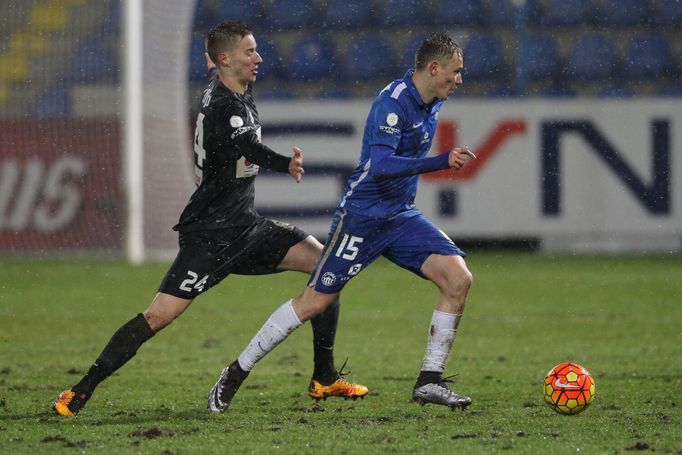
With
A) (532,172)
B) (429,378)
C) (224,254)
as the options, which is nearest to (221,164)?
(224,254)

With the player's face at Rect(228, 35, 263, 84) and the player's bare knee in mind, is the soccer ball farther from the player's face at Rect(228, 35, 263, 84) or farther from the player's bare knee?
the player's face at Rect(228, 35, 263, 84)

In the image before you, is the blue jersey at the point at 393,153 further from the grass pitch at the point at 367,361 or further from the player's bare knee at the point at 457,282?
the grass pitch at the point at 367,361

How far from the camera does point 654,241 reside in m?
14.6

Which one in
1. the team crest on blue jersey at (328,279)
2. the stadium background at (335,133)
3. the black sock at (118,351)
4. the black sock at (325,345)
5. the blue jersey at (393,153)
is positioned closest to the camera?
the blue jersey at (393,153)

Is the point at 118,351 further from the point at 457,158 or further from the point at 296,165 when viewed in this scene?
the point at 457,158

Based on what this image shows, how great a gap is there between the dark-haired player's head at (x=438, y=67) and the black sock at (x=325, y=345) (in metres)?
1.19

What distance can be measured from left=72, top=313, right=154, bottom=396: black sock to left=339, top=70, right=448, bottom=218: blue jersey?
3.75ft

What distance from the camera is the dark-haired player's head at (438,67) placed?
586cm

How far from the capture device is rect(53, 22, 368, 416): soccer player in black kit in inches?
229

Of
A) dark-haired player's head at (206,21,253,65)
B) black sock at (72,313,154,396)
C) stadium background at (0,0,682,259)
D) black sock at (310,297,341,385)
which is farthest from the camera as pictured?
stadium background at (0,0,682,259)

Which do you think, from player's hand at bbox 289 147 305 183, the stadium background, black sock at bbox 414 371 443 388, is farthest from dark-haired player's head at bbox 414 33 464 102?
the stadium background

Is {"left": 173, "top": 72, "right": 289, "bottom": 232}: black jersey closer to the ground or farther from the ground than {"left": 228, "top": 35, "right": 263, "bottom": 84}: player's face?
closer to the ground

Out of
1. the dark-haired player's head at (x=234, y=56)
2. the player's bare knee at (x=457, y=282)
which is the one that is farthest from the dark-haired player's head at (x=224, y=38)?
the player's bare knee at (x=457, y=282)

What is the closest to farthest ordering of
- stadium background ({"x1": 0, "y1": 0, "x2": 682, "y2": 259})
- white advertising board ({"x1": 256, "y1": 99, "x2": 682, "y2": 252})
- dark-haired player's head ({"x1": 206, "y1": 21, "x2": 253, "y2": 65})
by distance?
1. dark-haired player's head ({"x1": 206, "y1": 21, "x2": 253, "y2": 65})
2. stadium background ({"x1": 0, "y1": 0, "x2": 682, "y2": 259})
3. white advertising board ({"x1": 256, "y1": 99, "x2": 682, "y2": 252})
